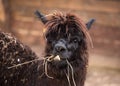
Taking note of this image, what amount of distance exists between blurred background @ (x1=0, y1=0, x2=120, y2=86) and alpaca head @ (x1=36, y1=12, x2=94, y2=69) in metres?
3.65

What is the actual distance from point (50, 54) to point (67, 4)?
15.1ft

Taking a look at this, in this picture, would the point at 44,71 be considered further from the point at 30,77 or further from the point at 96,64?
the point at 96,64

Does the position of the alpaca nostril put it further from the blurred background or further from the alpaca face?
the blurred background

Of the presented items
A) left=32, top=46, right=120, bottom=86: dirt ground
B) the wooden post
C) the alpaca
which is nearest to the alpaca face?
the alpaca

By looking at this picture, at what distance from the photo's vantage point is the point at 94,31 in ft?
31.5

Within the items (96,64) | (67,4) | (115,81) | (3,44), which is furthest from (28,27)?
(3,44)

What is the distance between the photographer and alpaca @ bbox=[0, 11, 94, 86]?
5.14m

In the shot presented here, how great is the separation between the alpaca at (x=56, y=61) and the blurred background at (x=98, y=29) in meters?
3.32

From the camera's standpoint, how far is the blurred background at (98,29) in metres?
9.27

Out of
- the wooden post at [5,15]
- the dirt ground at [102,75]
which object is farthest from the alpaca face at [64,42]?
the wooden post at [5,15]

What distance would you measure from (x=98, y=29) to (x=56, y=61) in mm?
4583

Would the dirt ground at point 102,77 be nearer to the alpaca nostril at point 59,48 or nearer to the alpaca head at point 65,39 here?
the alpaca head at point 65,39

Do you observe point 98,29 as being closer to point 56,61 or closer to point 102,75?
point 102,75

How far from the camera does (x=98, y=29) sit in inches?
377
